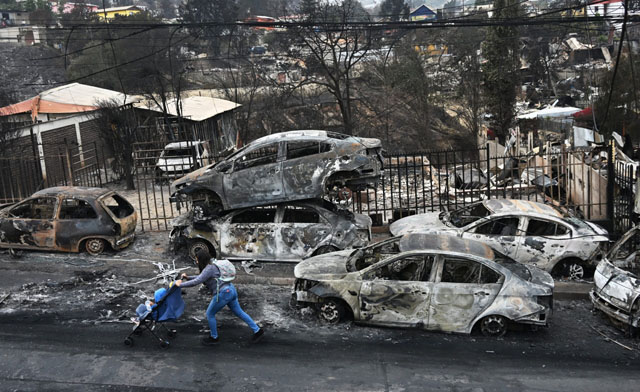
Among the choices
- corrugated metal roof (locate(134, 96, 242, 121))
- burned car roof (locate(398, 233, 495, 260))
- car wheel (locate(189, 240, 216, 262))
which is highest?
corrugated metal roof (locate(134, 96, 242, 121))

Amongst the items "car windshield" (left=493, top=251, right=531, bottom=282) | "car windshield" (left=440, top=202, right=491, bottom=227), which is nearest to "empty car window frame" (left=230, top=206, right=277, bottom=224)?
"car windshield" (left=440, top=202, right=491, bottom=227)

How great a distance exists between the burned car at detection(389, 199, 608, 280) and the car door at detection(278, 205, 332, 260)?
6.45ft

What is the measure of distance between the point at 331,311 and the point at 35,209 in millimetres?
7356

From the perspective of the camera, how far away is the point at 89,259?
40.0 ft

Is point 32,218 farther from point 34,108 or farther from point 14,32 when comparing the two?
point 14,32

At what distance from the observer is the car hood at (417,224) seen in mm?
11626

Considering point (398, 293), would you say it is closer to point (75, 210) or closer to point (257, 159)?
point (257, 159)

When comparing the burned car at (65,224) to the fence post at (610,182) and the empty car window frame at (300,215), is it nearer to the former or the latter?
the empty car window frame at (300,215)

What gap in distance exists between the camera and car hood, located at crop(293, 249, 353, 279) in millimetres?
8984

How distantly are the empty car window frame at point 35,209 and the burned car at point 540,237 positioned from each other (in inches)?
302

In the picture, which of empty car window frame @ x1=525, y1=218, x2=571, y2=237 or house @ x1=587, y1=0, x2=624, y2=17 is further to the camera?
house @ x1=587, y1=0, x2=624, y2=17

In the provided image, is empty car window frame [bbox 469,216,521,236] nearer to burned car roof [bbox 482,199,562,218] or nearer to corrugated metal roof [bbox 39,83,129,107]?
burned car roof [bbox 482,199,562,218]

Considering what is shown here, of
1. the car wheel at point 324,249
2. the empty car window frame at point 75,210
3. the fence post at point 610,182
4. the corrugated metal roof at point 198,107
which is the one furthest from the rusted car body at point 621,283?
the corrugated metal roof at point 198,107

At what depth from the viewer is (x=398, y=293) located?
8.54 metres
